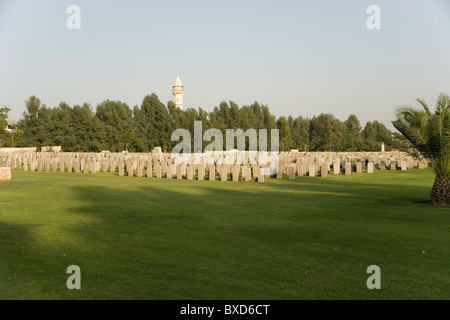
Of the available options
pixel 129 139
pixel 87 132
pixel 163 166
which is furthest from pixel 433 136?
pixel 87 132

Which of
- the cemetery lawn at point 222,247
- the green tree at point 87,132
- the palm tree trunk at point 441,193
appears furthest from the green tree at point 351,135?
the cemetery lawn at point 222,247

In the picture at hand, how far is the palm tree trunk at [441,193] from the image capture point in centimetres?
1312

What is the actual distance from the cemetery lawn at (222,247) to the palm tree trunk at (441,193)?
32 cm

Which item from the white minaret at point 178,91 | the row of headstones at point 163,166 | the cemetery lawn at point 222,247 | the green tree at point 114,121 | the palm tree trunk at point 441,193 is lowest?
the cemetery lawn at point 222,247

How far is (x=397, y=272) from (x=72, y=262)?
469 centimetres

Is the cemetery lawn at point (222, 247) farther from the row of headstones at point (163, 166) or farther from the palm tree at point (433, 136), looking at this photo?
the row of headstones at point (163, 166)

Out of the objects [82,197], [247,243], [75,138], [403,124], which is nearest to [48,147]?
[75,138]

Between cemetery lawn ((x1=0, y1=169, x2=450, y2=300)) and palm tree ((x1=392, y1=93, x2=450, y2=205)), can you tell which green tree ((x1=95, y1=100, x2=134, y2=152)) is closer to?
cemetery lawn ((x1=0, y1=169, x2=450, y2=300))

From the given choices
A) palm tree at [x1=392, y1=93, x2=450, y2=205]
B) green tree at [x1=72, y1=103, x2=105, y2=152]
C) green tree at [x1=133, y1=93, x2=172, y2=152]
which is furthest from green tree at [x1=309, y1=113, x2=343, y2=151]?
palm tree at [x1=392, y1=93, x2=450, y2=205]

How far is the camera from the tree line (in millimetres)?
54406

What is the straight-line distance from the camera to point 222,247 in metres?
7.69

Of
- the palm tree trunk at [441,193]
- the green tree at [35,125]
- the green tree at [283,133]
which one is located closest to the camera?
the palm tree trunk at [441,193]
